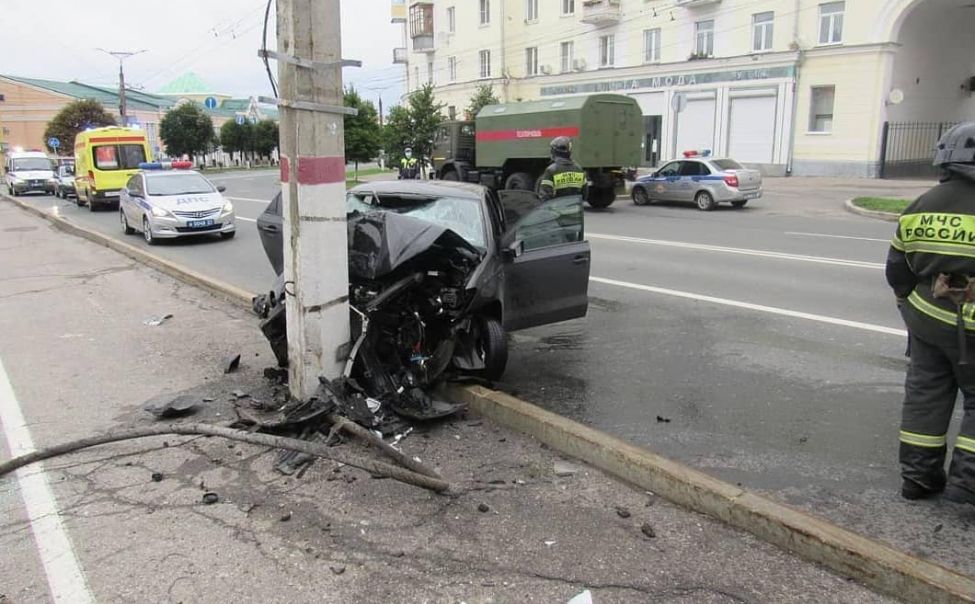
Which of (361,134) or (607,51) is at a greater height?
(607,51)

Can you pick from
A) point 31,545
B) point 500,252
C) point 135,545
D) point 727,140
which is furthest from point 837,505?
point 727,140

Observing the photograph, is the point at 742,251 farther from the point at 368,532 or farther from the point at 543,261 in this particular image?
the point at 368,532

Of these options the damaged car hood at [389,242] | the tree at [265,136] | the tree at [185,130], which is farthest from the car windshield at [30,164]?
the damaged car hood at [389,242]

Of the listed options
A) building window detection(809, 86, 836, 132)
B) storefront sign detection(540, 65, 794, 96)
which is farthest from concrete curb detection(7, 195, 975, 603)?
storefront sign detection(540, 65, 794, 96)

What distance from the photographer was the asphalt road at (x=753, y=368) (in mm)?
4020

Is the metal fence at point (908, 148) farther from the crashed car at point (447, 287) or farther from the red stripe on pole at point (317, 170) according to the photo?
the red stripe on pole at point (317, 170)

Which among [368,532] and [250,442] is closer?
[368,532]

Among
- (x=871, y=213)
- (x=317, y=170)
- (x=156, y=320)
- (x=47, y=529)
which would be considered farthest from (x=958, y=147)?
(x=871, y=213)

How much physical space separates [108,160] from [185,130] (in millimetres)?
42390

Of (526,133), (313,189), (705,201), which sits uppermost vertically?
(526,133)

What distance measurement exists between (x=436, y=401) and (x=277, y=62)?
242 centimetres

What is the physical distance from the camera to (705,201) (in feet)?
67.6

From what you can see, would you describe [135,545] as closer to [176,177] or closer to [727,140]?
[176,177]

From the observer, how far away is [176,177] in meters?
16.5
